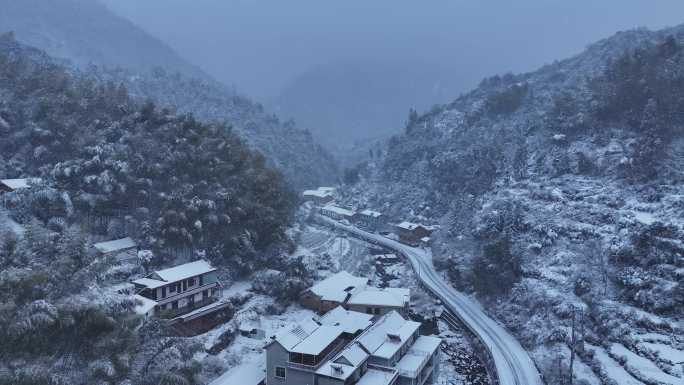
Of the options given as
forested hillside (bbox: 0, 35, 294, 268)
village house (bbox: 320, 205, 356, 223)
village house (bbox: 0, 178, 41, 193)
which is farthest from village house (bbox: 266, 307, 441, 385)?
village house (bbox: 320, 205, 356, 223)

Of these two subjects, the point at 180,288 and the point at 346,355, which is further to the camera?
the point at 180,288

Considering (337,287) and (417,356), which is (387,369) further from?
(337,287)

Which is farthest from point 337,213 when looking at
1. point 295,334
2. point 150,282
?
point 295,334

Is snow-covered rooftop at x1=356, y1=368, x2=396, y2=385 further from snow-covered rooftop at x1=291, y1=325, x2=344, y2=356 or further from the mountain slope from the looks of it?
the mountain slope

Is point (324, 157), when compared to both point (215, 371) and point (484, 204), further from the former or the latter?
point (215, 371)

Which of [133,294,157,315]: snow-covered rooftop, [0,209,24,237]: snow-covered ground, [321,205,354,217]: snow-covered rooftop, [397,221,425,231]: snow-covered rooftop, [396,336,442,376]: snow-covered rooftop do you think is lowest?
[396,336,442,376]: snow-covered rooftop

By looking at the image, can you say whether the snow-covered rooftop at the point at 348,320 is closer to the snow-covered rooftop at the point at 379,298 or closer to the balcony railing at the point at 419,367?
the balcony railing at the point at 419,367
